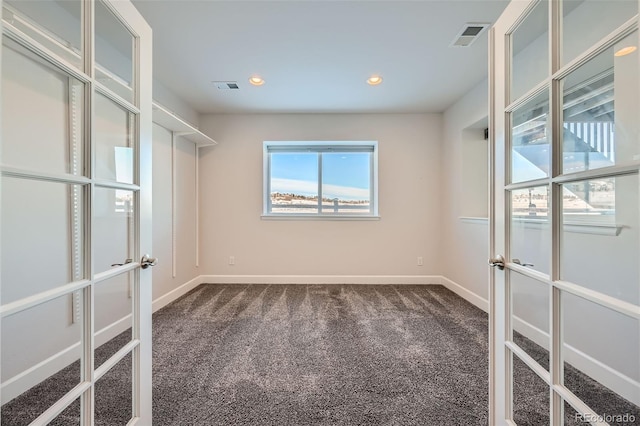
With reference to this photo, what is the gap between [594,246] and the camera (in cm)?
95

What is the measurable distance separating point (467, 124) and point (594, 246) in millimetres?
2524

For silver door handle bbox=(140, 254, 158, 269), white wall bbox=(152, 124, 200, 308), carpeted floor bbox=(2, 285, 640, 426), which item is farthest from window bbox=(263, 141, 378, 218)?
silver door handle bbox=(140, 254, 158, 269)

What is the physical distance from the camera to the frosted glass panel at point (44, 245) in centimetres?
76

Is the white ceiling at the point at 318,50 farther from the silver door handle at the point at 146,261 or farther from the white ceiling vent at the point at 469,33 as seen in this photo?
the silver door handle at the point at 146,261

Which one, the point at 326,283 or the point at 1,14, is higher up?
the point at 1,14

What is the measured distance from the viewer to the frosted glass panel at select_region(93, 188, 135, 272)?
3.05 ft

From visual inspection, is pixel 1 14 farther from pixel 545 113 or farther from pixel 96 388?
pixel 545 113

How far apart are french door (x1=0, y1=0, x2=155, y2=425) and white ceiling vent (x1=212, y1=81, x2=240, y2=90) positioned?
1.69m

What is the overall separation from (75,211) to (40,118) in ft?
1.62

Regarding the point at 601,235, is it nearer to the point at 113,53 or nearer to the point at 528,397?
the point at 528,397

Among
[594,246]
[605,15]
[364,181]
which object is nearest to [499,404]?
[594,246]

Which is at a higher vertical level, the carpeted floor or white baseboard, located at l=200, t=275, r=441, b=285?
white baseboard, located at l=200, t=275, r=441, b=285

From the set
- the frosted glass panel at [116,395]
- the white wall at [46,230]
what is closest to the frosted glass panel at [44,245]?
the white wall at [46,230]

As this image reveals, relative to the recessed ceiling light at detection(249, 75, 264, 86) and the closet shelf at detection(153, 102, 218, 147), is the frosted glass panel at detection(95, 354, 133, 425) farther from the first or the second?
the recessed ceiling light at detection(249, 75, 264, 86)
